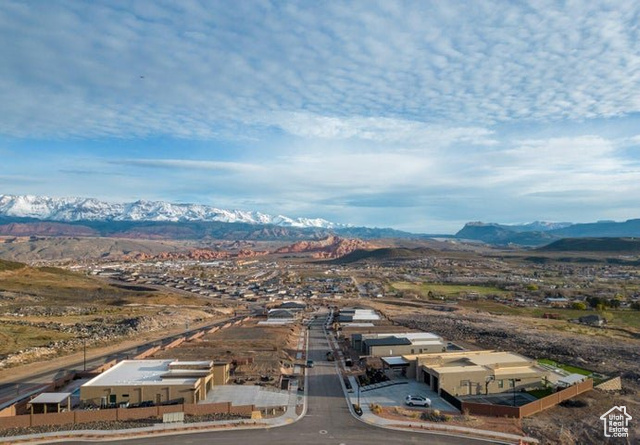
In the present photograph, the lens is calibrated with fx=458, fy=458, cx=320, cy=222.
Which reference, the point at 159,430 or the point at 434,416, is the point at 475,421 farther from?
the point at 159,430

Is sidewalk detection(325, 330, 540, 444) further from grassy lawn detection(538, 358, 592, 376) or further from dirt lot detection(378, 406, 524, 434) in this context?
grassy lawn detection(538, 358, 592, 376)

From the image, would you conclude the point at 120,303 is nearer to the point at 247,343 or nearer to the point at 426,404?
the point at 247,343

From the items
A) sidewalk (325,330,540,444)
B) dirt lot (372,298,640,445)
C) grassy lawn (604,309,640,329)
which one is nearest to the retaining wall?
dirt lot (372,298,640,445)

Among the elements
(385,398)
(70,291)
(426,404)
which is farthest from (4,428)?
(70,291)

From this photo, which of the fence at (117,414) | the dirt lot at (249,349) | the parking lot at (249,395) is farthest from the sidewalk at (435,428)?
the dirt lot at (249,349)

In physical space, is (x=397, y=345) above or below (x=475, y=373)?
below

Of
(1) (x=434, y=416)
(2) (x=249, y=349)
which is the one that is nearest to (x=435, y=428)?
(1) (x=434, y=416)
